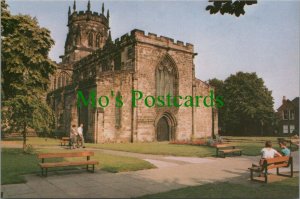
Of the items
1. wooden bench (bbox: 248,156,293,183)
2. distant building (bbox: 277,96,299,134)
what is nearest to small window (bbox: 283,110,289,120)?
distant building (bbox: 277,96,299,134)

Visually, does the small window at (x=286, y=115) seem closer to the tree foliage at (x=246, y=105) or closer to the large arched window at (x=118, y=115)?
the tree foliage at (x=246, y=105)

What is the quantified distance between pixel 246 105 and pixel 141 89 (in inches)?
1146

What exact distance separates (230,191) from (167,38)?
1063 inches

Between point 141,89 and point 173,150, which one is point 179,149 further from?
point 141,89

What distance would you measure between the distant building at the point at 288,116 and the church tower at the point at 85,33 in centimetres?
3739

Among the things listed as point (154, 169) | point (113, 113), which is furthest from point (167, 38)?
point (154, 169)

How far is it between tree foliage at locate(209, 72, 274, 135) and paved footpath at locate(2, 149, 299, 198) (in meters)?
43.7

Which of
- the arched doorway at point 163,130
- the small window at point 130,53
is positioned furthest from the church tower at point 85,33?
the arched doorway at point 163,130

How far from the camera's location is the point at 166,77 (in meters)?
33.6

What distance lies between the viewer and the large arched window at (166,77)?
108ft

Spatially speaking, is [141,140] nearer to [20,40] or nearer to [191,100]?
[191,100]

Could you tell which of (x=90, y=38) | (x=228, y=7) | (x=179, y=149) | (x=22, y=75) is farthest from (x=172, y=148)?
(x=90, y=38)

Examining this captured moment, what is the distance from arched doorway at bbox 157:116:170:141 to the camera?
32406 mm

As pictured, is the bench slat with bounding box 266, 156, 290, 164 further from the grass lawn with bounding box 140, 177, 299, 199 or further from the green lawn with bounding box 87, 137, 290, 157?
the green lawn with bounding box 87, 137, 290, 157
